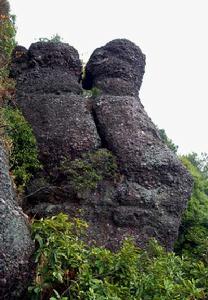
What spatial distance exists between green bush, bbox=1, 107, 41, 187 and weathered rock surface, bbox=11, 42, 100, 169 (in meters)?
0.35

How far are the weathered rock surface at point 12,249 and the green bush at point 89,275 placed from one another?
0.17 m

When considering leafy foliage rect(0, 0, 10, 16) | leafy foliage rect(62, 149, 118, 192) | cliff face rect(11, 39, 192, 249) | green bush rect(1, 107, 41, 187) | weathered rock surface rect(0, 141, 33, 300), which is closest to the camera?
weathered rock surface rect(0, 141, 33, 300)

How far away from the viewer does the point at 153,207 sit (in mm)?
11477

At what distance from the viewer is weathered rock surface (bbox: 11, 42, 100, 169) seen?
11938 mm

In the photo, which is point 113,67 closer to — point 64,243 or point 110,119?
point 110,119

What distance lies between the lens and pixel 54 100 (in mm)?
13164

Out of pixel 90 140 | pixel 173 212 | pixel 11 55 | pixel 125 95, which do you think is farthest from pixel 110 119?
pixel 11 55

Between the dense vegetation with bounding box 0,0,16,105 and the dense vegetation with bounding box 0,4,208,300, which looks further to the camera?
the dense vegetation with bounding box 0,0,16,105

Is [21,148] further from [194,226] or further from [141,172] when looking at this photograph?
[194,226]

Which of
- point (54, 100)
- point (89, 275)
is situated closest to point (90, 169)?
point (54, 100)

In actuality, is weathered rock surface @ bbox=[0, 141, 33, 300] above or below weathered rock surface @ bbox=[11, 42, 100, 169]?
below

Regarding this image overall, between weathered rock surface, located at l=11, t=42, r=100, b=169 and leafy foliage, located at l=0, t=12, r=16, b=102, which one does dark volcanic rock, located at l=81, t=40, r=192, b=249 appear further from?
leafy foliage, located at l=0, t=12, r=16, b=102

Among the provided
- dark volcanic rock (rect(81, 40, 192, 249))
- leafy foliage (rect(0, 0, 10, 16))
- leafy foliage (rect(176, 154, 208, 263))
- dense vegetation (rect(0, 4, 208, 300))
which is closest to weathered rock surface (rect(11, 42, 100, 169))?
dark volcanic rock (rect(81, 40, 192, 249))

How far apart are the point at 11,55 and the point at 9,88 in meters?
2.22
